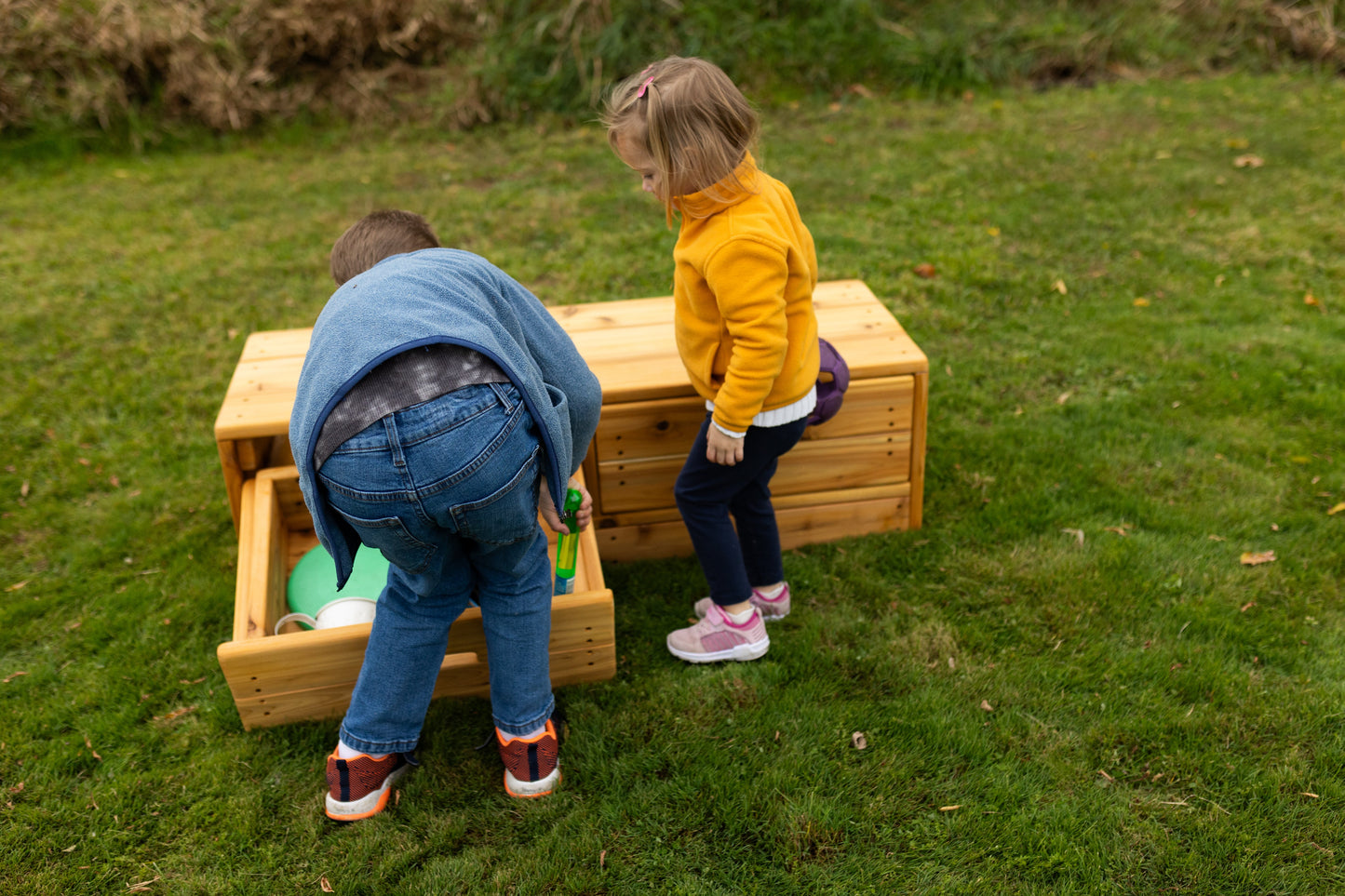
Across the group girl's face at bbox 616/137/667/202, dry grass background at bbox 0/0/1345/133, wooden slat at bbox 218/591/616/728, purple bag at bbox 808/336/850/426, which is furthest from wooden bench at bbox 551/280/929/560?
dry grass background at bbox 0/0/1345/133

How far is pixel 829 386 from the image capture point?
2.74 metres

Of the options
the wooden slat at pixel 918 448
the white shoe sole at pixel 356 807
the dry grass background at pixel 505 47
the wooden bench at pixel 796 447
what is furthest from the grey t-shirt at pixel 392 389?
the dry grass background at pixel 505 47

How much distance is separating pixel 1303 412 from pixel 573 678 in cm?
311

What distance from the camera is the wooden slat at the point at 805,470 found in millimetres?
3176

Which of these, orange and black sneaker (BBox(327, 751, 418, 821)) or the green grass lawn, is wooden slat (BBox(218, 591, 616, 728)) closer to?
the green grass lawn

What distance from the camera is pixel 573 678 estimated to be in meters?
2.78

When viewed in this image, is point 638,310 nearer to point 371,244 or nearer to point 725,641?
point 725,641

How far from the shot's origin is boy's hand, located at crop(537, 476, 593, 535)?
2289mm

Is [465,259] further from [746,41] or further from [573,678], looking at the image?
[746,41]

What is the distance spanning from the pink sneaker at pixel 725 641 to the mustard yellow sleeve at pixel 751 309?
80cm

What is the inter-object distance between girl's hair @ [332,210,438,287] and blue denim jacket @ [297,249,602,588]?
9cm

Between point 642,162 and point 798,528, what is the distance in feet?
5.01

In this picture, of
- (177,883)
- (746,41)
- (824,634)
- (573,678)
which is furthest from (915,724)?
(746,41)

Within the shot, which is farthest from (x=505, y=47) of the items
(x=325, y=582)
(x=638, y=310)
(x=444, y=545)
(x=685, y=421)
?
(x=444, y=545)
